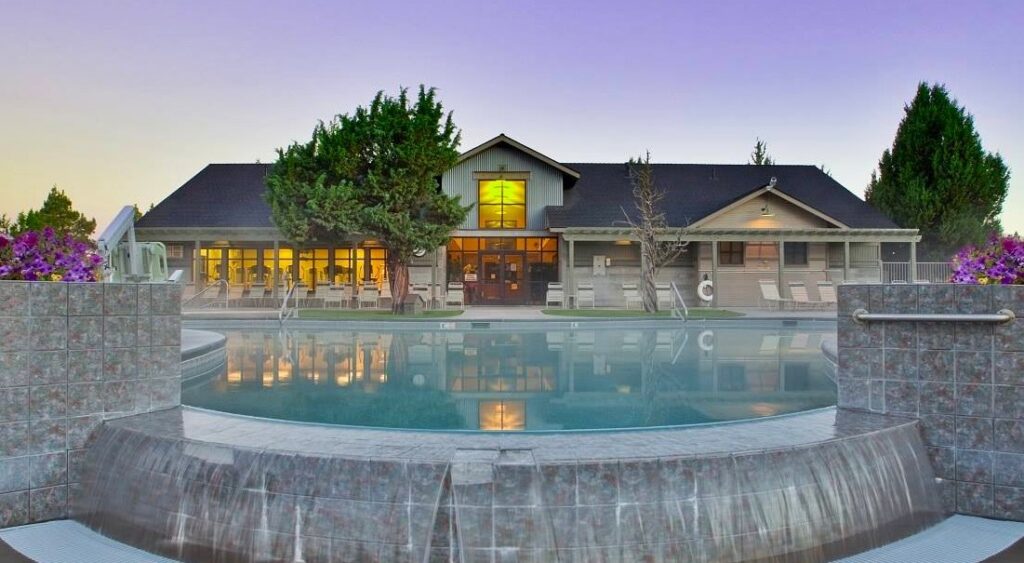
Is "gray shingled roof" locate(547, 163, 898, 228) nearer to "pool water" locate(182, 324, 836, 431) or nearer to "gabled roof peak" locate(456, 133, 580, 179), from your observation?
"gabled roof peak" locate(456, 133, 580, 179)

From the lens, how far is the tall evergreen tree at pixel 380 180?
19406mm

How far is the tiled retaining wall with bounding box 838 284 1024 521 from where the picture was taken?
3.95 metres

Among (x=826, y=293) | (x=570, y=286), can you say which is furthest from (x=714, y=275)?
(x=570, y=286)

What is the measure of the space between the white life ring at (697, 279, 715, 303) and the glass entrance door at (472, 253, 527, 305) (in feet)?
21.9

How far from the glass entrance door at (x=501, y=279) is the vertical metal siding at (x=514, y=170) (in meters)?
1.45

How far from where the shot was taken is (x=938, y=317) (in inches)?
160

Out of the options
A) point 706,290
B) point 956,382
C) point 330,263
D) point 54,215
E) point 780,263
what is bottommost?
point 956,382

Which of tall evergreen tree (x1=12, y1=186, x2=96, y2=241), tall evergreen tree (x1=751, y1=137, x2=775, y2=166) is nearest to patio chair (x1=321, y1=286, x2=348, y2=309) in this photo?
tall evergreen tree (x1=12, y1=186, x2=96, y2=241)

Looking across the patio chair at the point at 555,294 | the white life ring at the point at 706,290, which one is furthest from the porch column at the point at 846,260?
the patio chair at the point at 555,294

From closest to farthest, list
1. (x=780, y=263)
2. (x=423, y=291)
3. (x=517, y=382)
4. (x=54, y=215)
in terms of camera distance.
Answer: (x=517, y=382)
(x=423, y=291)
(x=780, y=263)
(x=54, y=215)

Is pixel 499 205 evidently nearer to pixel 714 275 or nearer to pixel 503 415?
pixel 714 275

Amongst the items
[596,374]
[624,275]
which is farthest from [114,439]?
[624,275]

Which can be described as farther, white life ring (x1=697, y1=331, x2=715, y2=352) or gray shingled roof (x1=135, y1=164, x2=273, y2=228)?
gray shingled roof (x1=135, y1=164, x2=273, y2=228)

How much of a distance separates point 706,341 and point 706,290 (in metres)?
12.3
